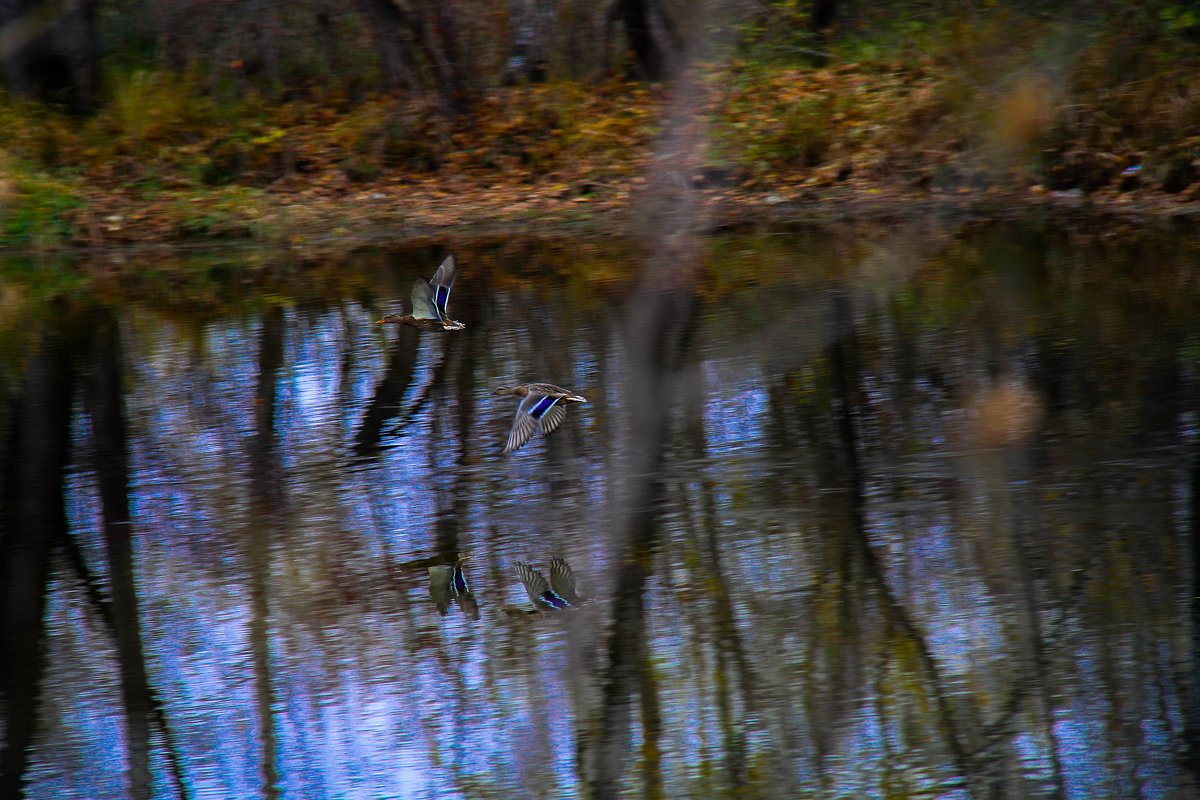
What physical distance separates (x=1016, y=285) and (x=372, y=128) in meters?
11.0

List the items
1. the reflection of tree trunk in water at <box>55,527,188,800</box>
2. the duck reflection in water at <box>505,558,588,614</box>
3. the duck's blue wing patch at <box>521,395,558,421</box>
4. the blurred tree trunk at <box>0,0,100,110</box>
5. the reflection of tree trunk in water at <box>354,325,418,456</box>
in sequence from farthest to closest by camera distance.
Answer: the blurred tree trunk at <box>0,0,100,110</box>
the reflection of tree trunk in water at <box>354,325,418,456</box>
the duck's blue wing patch at <box>521,395,558,421</box>
the duck reflection in water at <box>505,558,588,614</box>
the reflection of tree trunk in water at <box>55,527,188,800</box>

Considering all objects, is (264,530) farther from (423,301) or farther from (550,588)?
(423,301)

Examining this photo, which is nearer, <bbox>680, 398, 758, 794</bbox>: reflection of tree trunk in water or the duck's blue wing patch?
<bbox>680, 398, 758, 794</bbox>: reflection of tree trunk in water

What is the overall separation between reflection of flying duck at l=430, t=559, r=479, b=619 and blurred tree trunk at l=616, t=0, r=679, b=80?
51.2 ft

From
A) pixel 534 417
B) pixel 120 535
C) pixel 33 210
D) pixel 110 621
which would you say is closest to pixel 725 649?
pixel 534 417

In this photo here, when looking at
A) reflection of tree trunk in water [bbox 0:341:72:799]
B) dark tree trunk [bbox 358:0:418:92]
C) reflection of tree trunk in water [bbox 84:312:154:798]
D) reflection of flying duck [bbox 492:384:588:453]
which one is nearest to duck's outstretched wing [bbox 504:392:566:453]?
reflection of flying duck [bbox 492:384:588:453]

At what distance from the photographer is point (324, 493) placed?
22.0 ft

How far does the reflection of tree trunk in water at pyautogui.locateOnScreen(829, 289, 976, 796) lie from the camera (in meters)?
4.19

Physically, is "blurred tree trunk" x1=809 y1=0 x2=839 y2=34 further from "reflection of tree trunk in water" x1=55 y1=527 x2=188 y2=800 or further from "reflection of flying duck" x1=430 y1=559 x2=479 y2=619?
"reflection of flying duck" x1=430 y1=559 x2=479 y2=619

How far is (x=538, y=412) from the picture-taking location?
6625 mm

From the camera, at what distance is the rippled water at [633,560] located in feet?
13.9

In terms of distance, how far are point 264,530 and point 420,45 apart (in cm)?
1480

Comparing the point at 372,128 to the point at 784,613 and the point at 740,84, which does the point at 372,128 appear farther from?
the point at 784,613

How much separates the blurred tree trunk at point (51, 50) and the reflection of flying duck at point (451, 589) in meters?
16.4
